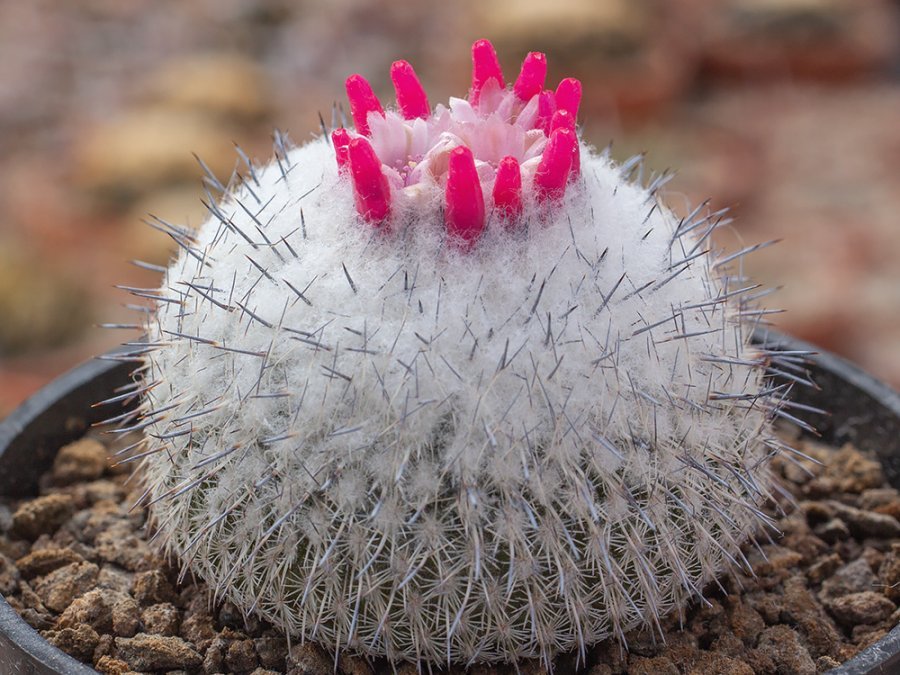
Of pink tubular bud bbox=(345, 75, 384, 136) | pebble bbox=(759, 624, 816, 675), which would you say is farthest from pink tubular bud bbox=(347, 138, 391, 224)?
pebble bbox=(759, 624, 816, 675)

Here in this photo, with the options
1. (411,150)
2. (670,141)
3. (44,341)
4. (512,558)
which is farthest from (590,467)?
(670,141)

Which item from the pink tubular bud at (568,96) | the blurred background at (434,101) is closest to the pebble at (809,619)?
the pink tubular bud at (568,96)

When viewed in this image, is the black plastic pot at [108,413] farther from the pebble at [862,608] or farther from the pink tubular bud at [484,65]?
the pink tubular bud at [484,65]

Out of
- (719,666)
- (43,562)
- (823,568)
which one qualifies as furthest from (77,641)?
(823,568)

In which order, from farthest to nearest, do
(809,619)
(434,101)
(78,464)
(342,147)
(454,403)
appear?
(434,101), (78,464), (809,619), (342,147), (454,403)

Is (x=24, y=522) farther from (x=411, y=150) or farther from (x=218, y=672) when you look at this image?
(x=411, y=150)

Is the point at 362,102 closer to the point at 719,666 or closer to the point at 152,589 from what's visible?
the point at 152,589
